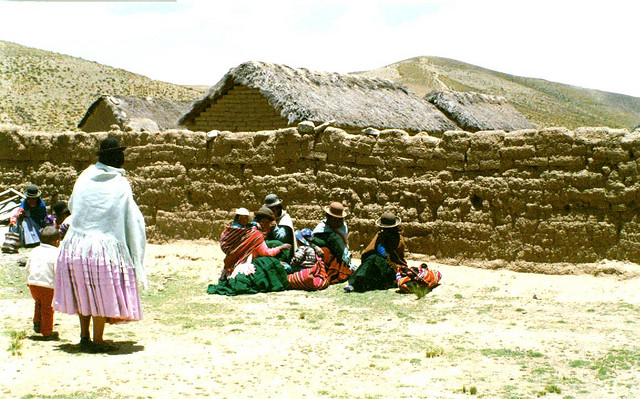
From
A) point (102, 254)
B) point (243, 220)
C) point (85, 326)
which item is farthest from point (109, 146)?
point (243, 220)

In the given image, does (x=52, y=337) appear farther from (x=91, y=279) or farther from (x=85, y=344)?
(x=91, y=279)

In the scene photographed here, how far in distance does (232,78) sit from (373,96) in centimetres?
347

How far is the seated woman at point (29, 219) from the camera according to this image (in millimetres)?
12148

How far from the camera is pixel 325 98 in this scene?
15.1 meters

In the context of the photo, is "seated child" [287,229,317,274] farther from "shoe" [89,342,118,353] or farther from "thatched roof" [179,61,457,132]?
"thatched roof" [179,61,457,132]

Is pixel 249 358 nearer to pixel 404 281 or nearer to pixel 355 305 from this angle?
pixel 355 305

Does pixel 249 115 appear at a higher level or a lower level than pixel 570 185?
higher

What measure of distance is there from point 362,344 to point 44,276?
9.01 ft

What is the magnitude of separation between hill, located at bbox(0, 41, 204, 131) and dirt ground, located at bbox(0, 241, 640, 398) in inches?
1280

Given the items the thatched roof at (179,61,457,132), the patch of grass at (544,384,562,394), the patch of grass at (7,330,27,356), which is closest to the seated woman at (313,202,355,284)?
the patch of grass at (7,330,27,356)

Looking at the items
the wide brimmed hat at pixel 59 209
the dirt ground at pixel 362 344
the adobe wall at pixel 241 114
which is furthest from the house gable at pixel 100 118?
the dirt ground at pixel 362 344

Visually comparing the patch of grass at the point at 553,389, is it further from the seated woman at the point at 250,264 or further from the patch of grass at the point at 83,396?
the seated woman at the point at 250,264

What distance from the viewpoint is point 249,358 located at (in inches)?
246

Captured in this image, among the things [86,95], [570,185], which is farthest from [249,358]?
[86,95]
